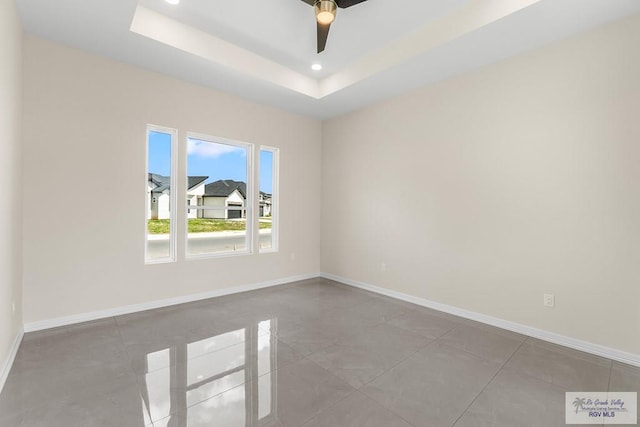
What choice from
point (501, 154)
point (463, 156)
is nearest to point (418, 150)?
point (463, 156)

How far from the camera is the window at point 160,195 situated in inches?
145

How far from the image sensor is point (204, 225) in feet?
13.8

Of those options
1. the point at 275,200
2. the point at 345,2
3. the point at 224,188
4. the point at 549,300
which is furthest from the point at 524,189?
the point at 224,188

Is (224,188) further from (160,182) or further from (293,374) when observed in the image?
(293,374)

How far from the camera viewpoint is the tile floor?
5.84 ft

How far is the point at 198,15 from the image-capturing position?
2922 mm

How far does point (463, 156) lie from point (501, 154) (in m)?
0.41

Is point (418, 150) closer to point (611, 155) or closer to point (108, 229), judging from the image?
point (611, 155)

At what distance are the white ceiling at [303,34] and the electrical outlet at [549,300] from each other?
Answer: 2.45 m

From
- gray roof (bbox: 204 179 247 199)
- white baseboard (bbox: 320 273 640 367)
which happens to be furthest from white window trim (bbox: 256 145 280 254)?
white baseboard (bbox: 320 273 640 367)

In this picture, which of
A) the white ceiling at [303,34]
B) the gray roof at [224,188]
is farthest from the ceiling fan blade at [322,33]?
the gray roof at [224,188]

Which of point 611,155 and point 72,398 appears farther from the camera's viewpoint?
point 611,155

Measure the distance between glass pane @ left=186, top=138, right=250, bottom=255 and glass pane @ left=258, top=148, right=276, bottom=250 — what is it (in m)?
0.26

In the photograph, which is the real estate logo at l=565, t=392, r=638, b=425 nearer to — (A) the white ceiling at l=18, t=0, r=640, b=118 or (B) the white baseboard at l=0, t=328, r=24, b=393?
(A) the white ceiling at l=18, t=0, r=640, b=118
